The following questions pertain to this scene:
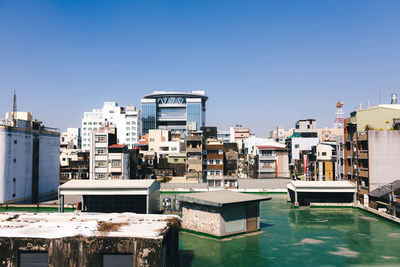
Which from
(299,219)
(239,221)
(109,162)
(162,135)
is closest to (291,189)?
Answer: (299,219)

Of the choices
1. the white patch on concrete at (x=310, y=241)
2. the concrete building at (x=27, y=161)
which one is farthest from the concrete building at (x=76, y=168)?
the white patch on concrete at (x=310, y=241)

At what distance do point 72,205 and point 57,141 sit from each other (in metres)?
27.0

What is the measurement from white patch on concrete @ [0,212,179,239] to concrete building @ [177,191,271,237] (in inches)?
380

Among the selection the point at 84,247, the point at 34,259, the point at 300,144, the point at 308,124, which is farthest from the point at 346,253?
the point at 308,124

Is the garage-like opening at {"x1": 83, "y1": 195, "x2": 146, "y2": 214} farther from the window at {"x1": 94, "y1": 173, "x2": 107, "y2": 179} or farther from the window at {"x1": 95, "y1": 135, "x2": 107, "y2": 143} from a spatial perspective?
the window at {"x1": 95, "y1": 135, "x2": 107, "y2": 143}

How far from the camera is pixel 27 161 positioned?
5947 cm

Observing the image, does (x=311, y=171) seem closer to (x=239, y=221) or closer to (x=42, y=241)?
(x=239, y=221)

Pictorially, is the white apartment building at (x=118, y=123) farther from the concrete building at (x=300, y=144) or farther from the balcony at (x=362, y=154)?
A: the balcony at (x=362, y=154)

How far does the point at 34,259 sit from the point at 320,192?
158ft

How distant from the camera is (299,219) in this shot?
42.7 m

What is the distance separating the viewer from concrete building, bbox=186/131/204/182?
3137 inches

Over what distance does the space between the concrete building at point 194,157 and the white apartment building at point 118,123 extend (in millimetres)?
96151

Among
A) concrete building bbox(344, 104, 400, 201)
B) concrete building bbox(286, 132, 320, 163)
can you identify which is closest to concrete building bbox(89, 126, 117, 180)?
concrete building bbox(344, 104, 400, 201)

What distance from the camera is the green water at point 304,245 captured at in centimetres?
2603
